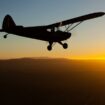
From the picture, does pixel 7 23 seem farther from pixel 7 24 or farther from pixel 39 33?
pixel 39 33

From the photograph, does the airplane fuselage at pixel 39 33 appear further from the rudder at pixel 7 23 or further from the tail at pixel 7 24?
the rudder at pixel 7 23

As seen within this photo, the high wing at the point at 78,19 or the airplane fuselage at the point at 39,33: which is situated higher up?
the high wing at the point at 78,19

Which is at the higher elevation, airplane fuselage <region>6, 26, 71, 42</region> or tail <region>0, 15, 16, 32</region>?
tail <region>0, 15, 16, 32</region>

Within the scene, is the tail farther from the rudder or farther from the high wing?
the high wing

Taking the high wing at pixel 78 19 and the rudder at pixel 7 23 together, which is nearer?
the rudder at pixel 7 23

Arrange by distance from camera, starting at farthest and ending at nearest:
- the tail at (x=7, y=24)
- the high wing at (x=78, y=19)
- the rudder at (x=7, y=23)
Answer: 1. the high wing at (x=78, y=19)
2. the rudder at (x=7, y=23)
3. the tail at (x=7, y=24)

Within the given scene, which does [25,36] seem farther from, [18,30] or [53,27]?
[53,27]

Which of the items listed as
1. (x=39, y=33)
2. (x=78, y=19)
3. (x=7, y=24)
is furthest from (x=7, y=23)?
(x=78, y=19)

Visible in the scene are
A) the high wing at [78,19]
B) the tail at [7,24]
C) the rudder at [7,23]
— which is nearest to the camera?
the tail at [7,24]
